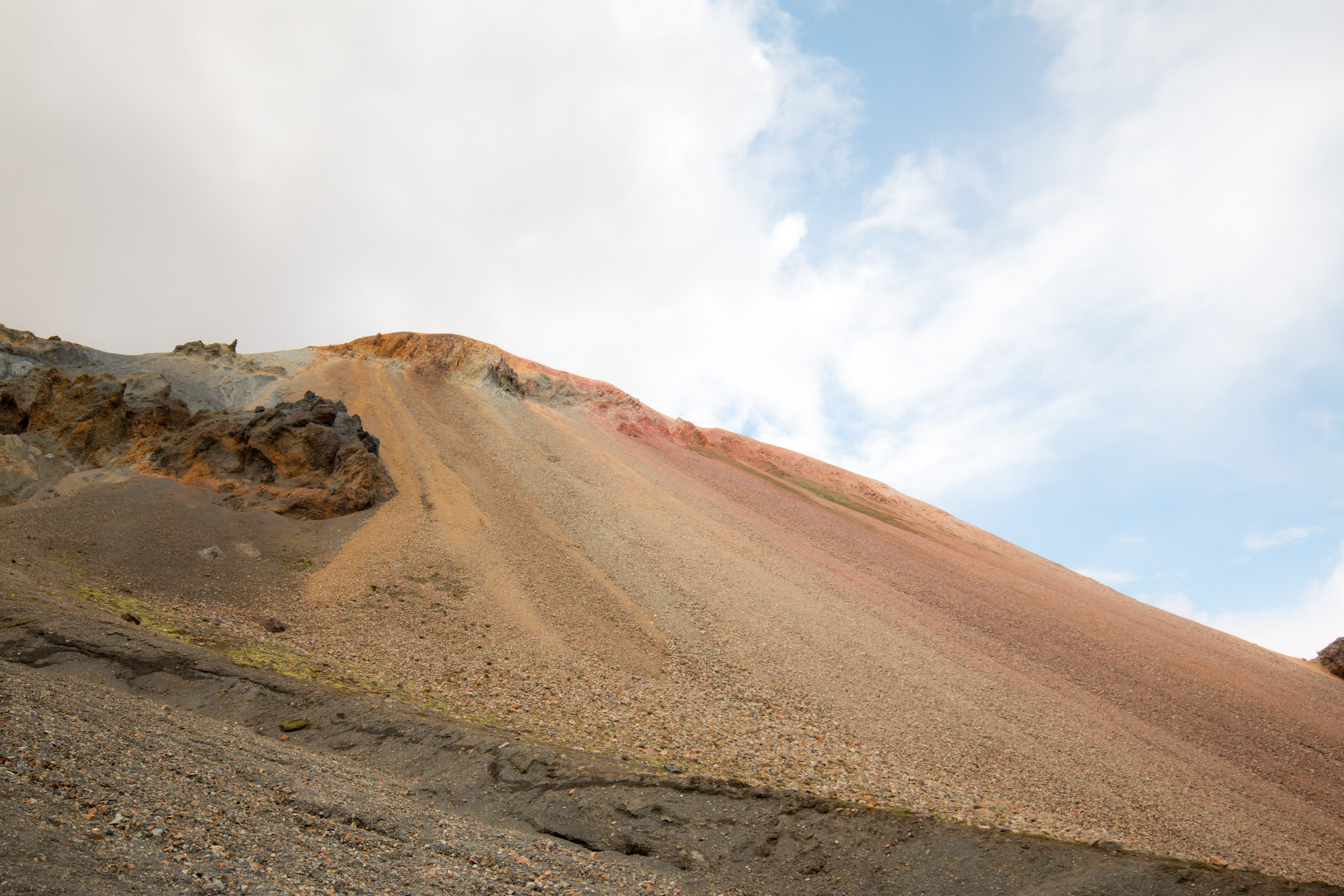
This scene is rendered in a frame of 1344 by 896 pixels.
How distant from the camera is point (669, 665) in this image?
17.6m

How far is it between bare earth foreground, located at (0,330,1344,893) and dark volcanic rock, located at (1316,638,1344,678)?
299 centimetres

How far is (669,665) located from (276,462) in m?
18.4

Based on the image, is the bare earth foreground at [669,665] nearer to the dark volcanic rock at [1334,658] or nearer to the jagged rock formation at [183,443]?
the jagged rock formation at [183,443]

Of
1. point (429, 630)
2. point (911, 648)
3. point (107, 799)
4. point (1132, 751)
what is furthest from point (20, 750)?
point (1132, 751)

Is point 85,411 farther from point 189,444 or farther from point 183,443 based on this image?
point 189,444

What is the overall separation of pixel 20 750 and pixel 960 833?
42.6 ft

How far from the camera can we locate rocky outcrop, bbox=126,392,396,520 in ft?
77.1

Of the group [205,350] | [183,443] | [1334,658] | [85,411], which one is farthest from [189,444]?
[1334,658]

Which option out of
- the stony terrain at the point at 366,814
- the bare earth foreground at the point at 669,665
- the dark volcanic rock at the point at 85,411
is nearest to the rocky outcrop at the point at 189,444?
the dark volcanic rock at the point at 85,411

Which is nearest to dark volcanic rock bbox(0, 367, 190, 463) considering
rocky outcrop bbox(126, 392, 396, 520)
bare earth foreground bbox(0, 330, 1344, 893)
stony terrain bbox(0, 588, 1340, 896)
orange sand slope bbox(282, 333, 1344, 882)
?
rocky outcrop bbox(126, 392, 396, 520)

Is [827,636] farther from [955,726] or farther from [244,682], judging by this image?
[244,682]

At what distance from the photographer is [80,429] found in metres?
24.6

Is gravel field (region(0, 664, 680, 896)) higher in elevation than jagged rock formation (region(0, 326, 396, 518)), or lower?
lower

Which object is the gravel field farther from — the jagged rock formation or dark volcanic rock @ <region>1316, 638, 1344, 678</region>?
dark volcanic rock @ <region>1316, 638, 1344, 678</region>
